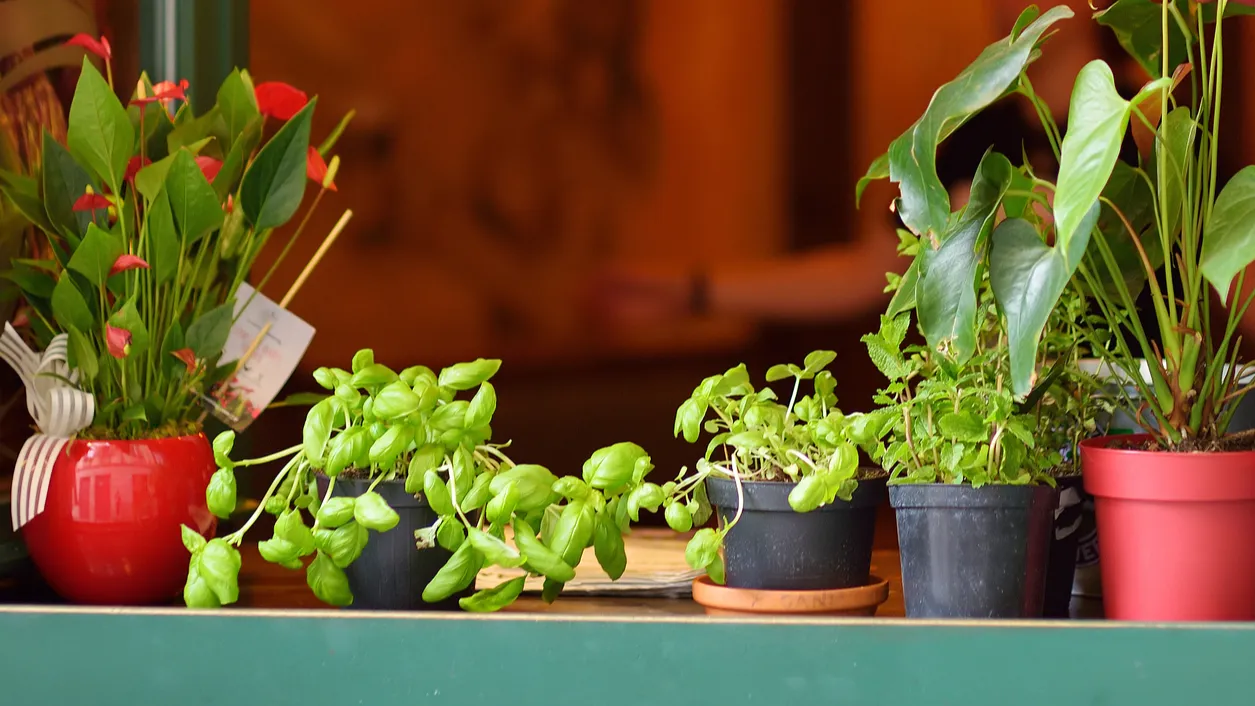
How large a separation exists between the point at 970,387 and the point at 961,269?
11 cm

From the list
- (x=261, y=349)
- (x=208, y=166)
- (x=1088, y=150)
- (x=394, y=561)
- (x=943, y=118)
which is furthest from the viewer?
(x=261, y=349)

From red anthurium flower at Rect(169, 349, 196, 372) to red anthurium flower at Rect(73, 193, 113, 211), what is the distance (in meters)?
0.13

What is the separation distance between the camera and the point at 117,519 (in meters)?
0.96

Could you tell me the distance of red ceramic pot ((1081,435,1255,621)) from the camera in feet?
2.69

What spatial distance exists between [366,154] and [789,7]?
2.46 ft

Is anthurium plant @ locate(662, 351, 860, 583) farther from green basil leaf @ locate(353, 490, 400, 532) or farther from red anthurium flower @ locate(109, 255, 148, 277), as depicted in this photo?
red anthurium flower @ locate(109, 255, 148, 277)

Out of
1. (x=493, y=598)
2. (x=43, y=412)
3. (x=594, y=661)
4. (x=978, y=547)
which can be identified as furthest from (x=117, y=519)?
(x=978, y=547)

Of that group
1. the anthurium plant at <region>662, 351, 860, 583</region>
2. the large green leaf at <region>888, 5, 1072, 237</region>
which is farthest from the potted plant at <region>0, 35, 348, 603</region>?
the large green leaf at <region>888, 5, 1072, 237</region>

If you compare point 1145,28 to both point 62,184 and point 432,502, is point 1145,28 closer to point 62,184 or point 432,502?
point 432,502

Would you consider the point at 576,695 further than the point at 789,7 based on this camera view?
No

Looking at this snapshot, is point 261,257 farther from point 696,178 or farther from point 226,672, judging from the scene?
point 226,672

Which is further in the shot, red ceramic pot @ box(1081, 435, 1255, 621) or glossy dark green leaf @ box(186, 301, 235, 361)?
glossy dark green leaf @ box(186, 301, 235, 361)

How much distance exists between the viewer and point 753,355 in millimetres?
2037

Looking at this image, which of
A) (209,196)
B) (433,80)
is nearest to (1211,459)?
(209,196)
